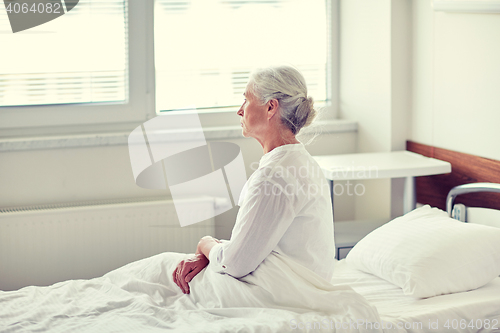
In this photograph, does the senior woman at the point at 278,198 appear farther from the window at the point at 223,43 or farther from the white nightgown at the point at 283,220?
the window at the point at 223,43

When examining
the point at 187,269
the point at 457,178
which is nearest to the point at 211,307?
the point at 187,269

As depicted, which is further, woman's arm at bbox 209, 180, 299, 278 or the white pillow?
the white pillow

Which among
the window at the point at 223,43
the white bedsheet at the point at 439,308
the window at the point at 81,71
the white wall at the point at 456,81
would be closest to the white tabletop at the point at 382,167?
the white wall at the point at 456,81

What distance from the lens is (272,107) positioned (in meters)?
1.64

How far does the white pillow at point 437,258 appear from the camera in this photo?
172cm

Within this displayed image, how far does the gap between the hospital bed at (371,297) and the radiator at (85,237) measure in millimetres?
713

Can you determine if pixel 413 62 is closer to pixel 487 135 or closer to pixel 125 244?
pixel 487 135

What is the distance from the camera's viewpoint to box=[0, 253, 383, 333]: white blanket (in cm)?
145

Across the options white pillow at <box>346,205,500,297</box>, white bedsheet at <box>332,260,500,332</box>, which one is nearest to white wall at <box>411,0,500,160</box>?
white pillow at <box>346,205,500,297</box>

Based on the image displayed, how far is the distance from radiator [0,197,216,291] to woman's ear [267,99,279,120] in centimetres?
110

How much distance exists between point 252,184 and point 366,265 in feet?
2.16

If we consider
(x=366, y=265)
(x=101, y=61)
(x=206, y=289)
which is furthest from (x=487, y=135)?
(x=101, y=61)

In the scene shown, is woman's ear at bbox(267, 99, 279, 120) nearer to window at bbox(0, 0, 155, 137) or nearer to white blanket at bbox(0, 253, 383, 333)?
white blanket at bbox(0, 253, 383, 333)

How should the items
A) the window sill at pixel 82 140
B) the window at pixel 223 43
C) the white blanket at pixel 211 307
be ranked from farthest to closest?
the window at pixel 223 43 < the window sill at pixel 82 140 < the white blanket at pixel 211 307
